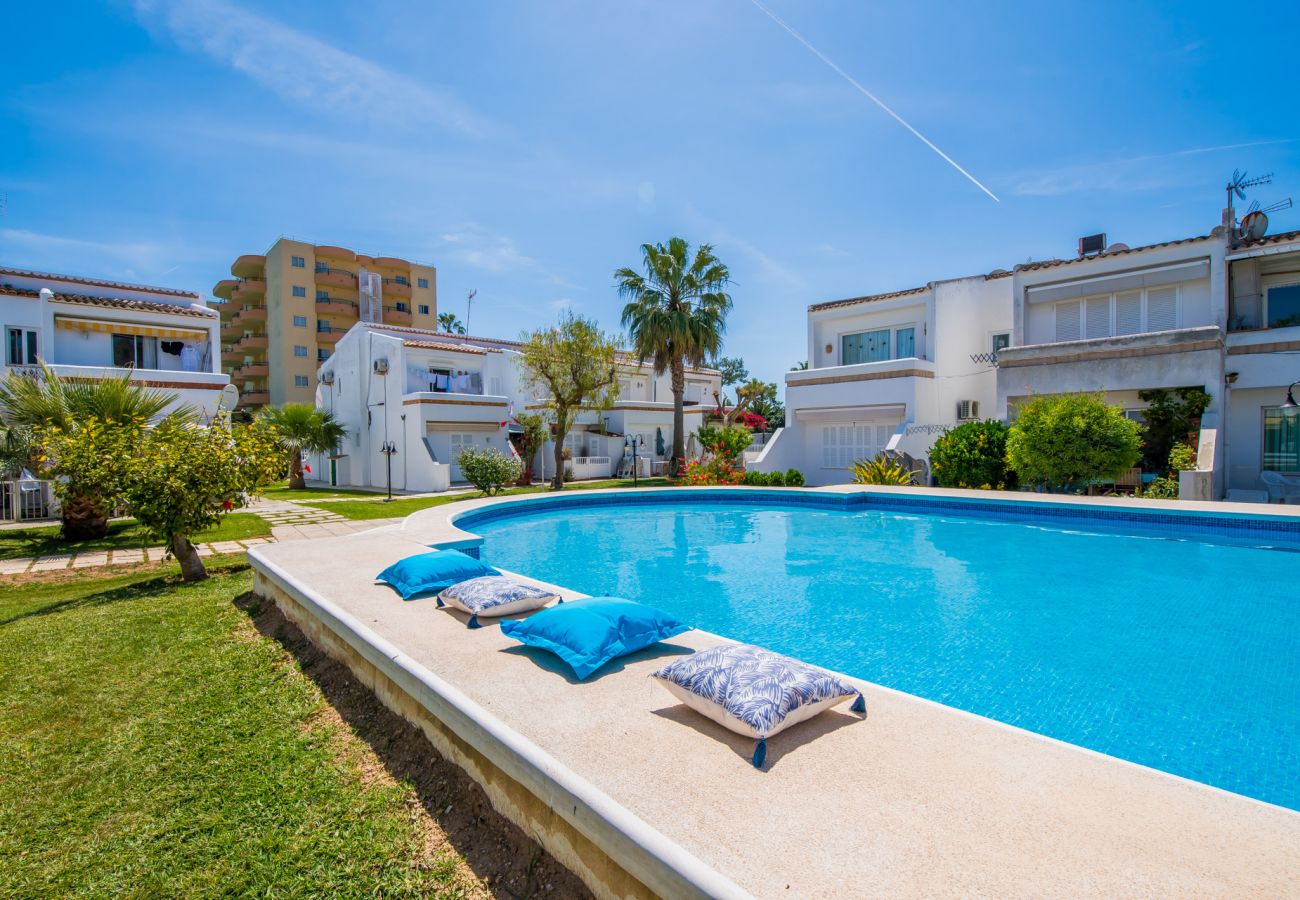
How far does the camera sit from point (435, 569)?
22.3 feet

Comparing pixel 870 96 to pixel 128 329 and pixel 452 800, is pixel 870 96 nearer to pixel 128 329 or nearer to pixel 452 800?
pixel 452 800

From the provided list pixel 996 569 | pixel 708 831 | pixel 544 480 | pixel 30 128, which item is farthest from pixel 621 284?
pixel 708 831

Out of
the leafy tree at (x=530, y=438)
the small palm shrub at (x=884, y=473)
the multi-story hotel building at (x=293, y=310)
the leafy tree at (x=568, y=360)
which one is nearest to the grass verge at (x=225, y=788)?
the leafy tree at (x=568, y=360)

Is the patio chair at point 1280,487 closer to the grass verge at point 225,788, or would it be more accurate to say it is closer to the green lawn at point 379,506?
the grass verge at point 225,788

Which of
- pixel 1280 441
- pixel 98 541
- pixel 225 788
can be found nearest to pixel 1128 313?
pixel 1280 441

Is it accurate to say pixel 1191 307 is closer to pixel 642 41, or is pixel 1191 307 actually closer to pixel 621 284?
pixel 642 41

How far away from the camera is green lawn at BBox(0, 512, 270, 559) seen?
12156 mm

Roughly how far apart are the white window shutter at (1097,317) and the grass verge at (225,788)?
908 inches

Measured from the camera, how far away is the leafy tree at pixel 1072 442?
51.0ft

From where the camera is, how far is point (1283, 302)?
18422mm

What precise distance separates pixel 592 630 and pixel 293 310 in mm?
51612

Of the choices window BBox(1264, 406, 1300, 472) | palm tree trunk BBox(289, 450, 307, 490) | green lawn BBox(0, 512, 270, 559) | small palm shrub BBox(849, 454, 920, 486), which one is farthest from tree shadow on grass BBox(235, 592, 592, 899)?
palm tree trunk BBox(289, 450, 307, 490)

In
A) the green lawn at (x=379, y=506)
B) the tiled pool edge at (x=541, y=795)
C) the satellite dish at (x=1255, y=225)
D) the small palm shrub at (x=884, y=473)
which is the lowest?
the green lawn at (x=379, y=506)

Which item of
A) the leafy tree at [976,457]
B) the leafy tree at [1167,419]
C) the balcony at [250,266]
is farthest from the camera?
the balcony at [250,266]
